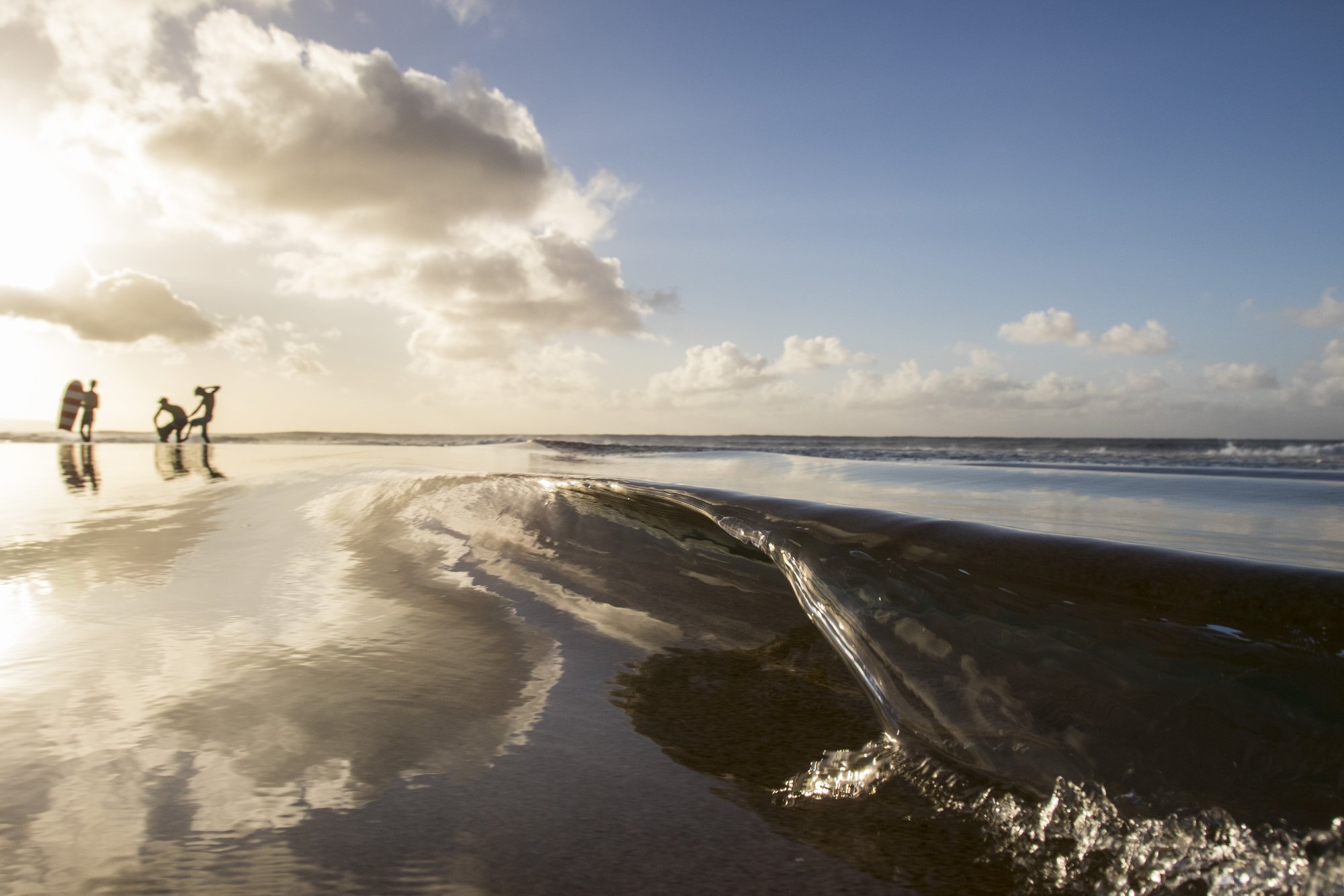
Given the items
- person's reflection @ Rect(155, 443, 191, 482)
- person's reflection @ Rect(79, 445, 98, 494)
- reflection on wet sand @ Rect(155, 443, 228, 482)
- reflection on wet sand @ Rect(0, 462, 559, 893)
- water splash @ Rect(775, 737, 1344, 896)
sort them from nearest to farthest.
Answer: water splash @ Rect(775, 737, 1344, 896)
reflection on wet sand @ Rect(0, 462, 559, 893)
person's reflection @ Rect(79, 445, 98, 494)
reflection on wet sand @ Rect(155, 443, 228, 482)
person's reflection @ Rect(155, 443, 191, 482)

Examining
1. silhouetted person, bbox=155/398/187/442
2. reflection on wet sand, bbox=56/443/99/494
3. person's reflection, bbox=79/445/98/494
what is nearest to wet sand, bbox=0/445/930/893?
reflection on wet sand, bbox=56/443/99/494

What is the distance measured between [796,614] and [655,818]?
2.77ft

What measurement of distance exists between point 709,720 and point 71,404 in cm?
2480

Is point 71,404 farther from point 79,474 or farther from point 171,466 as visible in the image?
point 79,474

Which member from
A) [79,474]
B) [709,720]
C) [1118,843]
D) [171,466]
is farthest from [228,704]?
[171,466]

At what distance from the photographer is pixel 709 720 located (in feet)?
4.16

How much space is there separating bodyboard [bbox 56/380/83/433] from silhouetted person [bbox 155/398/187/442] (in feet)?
10.9

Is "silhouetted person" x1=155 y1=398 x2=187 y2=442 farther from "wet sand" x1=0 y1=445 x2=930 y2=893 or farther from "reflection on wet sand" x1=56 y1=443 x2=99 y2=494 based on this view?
"wet sand" x1=0 y1=445 x2=930 y2=893

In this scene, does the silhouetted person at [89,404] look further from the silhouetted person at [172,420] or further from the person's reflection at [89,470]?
the person's reflection at [89,470]

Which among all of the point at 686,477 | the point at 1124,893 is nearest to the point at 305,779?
the point at 1124,893

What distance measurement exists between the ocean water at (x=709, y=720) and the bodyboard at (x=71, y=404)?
2188 cm

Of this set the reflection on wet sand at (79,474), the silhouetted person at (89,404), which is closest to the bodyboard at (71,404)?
the silhouetted person at (89,404)

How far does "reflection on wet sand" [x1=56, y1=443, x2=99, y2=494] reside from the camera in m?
4.79

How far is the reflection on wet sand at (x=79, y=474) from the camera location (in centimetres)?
479
